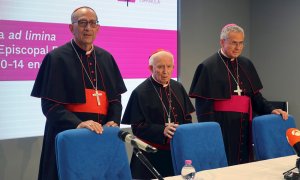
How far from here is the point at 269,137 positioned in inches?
116

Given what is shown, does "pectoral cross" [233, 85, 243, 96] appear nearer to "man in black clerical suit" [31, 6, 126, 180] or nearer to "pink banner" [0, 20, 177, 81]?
"man in black clerical suit" [31, 6, 126, 180]

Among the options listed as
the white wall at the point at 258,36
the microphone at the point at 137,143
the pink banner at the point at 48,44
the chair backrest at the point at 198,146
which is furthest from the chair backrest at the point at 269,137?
the white wall at the point at 258,36

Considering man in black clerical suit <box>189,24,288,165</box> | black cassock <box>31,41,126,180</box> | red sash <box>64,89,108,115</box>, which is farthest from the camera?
man in black clerical suit <box>189,24,288,165</box>

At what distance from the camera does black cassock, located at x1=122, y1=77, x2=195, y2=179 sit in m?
2.91

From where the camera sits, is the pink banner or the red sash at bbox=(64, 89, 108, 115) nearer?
the red sash at bbox=(64, 89, 108, 115)

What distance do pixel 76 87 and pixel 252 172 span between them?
1.30 meters

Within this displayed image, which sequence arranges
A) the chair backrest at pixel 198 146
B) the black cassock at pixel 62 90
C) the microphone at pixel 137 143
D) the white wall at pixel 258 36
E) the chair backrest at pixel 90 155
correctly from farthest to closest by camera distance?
the white wall at pixel 258 36 → the black cassock at pixel 62 90 → the chair backrest at pixel 198 146 → the chair backrest at pixel 90 155 → the microphone at pixel 137 143

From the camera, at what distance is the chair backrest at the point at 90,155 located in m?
2.09

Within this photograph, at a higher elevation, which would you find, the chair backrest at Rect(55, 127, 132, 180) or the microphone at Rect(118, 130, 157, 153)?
the microphone at Rect(118, 130, 157, 153)

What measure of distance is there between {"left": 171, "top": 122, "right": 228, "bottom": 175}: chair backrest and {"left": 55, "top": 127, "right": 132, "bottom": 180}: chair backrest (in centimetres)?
36

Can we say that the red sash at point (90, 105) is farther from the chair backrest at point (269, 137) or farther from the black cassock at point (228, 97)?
the chair backrest at point (269, 137)

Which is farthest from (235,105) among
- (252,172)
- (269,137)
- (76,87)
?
(76,87)

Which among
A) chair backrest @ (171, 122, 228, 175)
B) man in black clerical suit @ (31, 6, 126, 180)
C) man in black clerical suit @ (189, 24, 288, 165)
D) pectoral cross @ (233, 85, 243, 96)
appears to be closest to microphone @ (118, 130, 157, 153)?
chair backrest @ (171, 122, 228, 175)

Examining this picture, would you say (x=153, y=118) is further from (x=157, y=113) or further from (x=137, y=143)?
(x=137, y=143)
